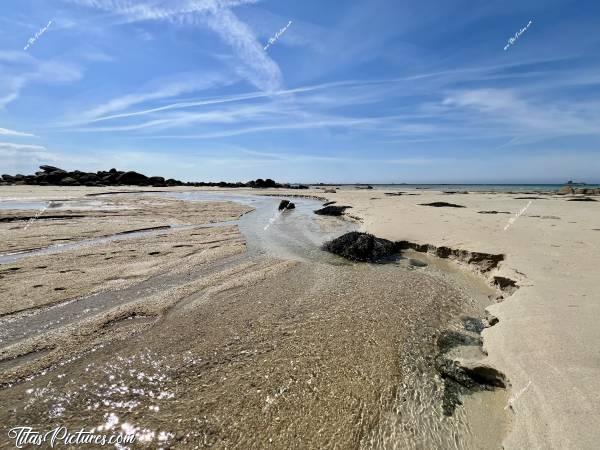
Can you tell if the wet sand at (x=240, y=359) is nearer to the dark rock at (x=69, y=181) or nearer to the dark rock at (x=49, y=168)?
the dark rock at (x=69, y=181)

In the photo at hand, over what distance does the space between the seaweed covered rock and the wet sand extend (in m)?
1.70

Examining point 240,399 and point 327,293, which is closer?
point 240,399

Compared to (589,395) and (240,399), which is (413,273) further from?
(240,399)

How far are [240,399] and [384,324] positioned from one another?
245 cm

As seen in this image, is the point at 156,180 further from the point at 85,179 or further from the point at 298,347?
the point at 298,347

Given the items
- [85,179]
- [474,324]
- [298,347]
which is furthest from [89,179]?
[474,324]

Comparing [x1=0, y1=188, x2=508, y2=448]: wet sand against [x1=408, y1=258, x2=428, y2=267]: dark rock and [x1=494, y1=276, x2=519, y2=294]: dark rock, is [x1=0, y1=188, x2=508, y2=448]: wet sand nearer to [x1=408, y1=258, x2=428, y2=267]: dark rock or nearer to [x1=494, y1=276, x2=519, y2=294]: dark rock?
[x1=494, y1=276, x2=519, y2=294]: dark rock

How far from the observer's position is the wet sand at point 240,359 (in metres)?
2.79

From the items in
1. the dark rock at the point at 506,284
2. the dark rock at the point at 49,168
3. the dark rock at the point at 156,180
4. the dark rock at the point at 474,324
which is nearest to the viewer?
the dark rock at the point at 474,324

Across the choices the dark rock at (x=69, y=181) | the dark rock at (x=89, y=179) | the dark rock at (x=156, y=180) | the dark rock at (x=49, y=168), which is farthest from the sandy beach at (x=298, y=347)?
the dark rock at (x=49, y=168)

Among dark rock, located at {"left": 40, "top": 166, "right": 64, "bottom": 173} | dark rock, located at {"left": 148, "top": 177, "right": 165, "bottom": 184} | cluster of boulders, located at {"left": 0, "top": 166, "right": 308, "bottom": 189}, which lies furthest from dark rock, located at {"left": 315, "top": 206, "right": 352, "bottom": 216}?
dark rock, located at {"left": 40, "top": 166, "right": 64, "bottom": 173}

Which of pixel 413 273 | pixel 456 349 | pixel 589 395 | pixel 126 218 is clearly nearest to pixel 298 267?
pixel 413 273

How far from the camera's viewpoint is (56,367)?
3463mm

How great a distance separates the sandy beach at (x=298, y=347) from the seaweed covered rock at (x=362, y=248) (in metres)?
0.71
